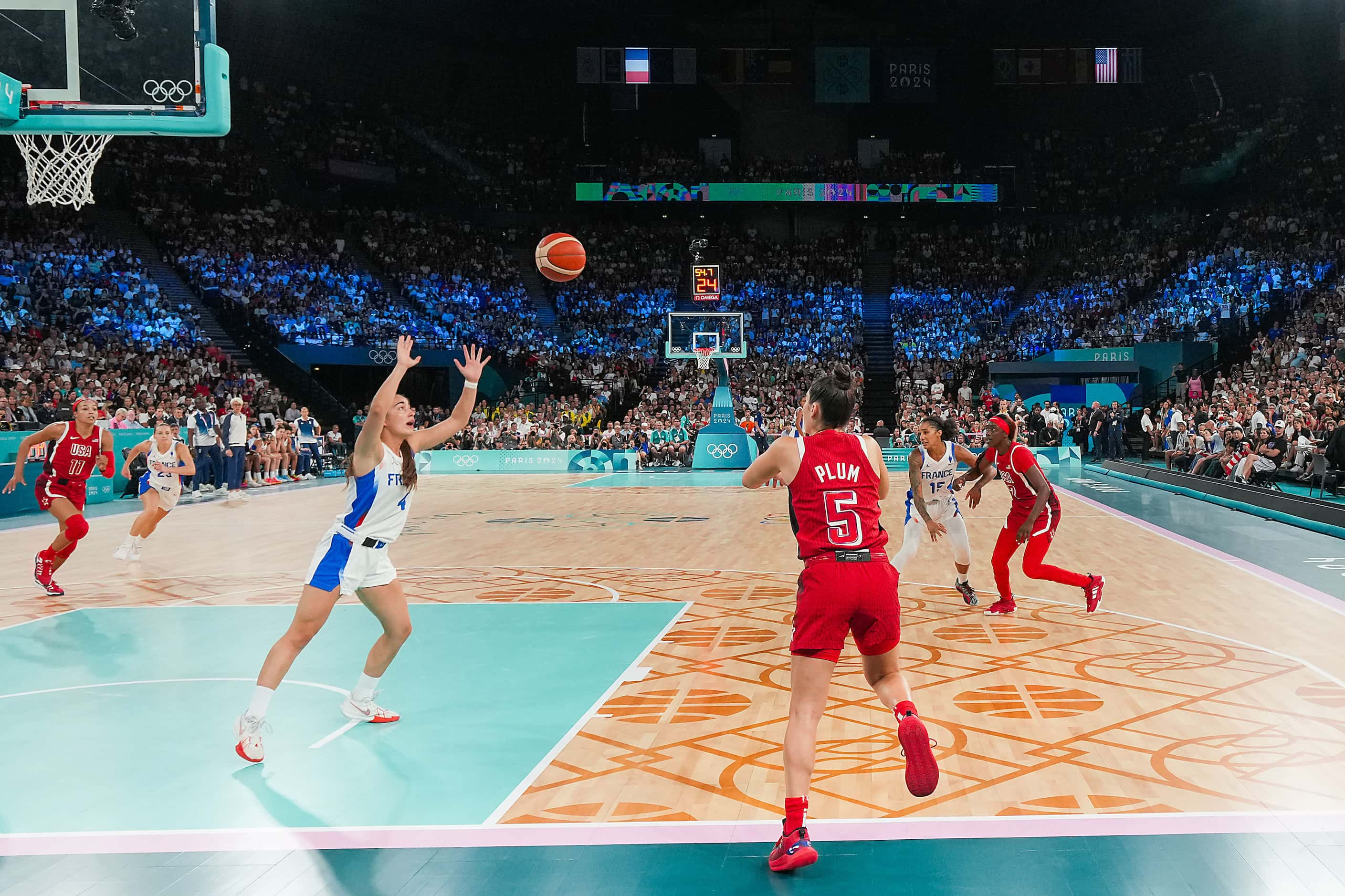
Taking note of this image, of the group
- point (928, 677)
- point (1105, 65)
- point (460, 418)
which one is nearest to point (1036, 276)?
point (1105, 65)

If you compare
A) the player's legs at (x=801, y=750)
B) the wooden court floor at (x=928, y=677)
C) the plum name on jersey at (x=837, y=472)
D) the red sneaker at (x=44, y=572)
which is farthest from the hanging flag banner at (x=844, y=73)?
the player's legs at (x=801, y=750)

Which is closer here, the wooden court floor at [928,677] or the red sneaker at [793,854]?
the red sneaker at [793,854]

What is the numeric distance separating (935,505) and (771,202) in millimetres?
31286

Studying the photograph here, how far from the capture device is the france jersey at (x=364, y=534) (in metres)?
4.64

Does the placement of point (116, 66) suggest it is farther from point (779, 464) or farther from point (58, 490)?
point (779, 464)

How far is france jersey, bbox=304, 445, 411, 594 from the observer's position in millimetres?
4637

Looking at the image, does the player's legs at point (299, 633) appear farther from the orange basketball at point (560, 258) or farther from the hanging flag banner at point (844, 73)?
the hanging flag banner at point (844, 73)

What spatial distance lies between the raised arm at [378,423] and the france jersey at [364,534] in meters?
0.06

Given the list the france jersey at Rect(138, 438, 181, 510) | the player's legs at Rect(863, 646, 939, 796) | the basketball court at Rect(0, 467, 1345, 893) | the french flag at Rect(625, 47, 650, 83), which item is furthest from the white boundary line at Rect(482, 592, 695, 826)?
the french flag at Rect(625, 47, 650, 83)

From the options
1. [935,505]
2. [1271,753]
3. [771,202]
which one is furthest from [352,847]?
[771,202]

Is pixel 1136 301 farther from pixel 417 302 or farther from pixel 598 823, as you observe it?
pixel 598 823

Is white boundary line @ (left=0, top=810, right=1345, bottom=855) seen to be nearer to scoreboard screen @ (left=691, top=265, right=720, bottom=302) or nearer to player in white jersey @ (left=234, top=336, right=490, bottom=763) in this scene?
player in white jersey @ (left=234, top=336, right=490, bottom=763)

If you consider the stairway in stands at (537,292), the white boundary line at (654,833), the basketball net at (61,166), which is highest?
the stairway in stands at (537,292)

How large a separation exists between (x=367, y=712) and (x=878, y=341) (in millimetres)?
32897
